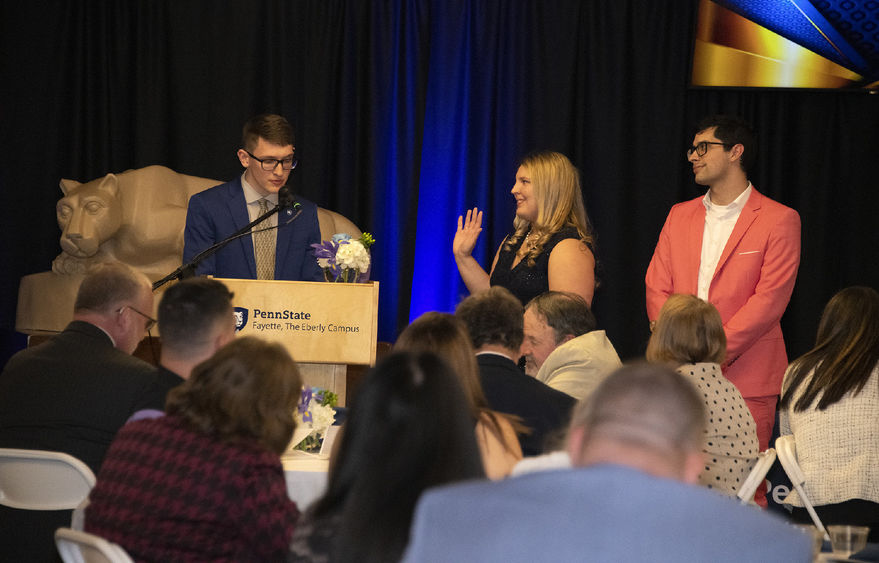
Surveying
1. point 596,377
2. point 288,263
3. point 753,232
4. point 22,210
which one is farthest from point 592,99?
point 22,210

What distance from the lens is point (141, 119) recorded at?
6.15 metres

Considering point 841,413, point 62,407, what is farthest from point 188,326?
point 841,413

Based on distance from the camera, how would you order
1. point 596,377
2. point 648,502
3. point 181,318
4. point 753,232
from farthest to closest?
point 753,232 → point 596,377 → point 181,318 → point 648,502

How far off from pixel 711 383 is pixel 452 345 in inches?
50.7

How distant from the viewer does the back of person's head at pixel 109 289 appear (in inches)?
117

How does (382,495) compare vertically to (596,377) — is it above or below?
above

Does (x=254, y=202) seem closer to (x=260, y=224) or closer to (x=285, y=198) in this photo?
(x=260, y=224)

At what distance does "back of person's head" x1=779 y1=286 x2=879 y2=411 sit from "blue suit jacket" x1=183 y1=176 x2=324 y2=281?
212 cm

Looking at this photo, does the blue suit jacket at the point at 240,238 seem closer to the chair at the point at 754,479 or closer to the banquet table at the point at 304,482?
the banquet table at the point at 304,482

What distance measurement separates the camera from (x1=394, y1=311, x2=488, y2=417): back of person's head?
8.00 ft

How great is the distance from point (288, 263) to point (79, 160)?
7.91ft

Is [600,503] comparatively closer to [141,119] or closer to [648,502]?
[648,502]

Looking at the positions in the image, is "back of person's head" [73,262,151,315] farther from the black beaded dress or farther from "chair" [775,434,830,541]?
"chair" [775,434,830,541]

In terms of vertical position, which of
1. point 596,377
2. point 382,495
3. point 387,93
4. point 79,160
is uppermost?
point 387,93
